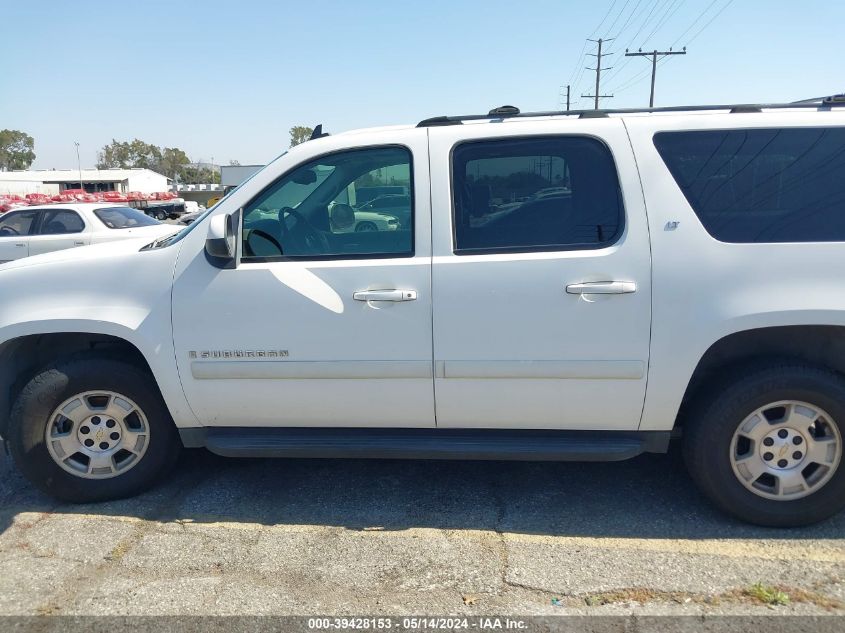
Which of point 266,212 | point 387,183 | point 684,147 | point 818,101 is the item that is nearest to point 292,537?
point 266,212

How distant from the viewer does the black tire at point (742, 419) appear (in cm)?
298

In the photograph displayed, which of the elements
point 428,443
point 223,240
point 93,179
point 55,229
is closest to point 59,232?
point 55,229

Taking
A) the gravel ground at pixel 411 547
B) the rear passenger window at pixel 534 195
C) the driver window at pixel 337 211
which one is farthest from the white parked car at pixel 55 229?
the rear passenger window at pixel 534 195

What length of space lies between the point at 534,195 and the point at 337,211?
1075mm

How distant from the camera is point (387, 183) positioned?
3332mm

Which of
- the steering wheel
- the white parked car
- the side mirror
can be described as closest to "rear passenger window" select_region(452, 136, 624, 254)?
the steering wheel

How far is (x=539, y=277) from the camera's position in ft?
9.87

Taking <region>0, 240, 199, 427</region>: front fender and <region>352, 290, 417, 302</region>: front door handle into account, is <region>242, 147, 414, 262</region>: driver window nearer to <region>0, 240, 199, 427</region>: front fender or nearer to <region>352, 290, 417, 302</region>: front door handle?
<region>352, 290, 417, 302</region>: front door handle

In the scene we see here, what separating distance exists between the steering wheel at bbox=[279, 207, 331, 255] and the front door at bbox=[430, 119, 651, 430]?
2.07 ft

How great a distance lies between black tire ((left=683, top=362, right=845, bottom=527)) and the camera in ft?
9.77

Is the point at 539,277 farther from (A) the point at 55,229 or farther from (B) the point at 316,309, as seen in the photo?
(A) the point at 55,229

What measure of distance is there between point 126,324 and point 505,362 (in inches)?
77.1

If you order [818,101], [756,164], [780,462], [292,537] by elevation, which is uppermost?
[818,101]

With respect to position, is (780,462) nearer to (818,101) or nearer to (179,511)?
(818,101)
